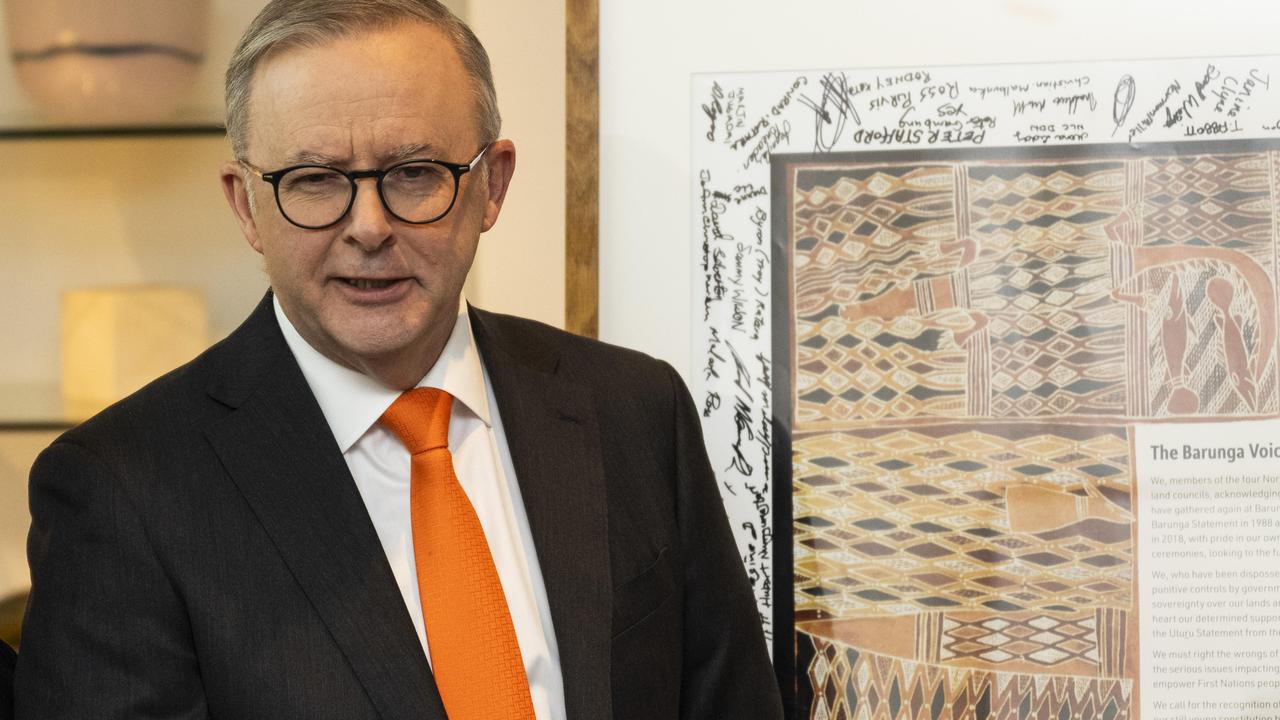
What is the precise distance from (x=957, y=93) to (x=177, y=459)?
0.92m

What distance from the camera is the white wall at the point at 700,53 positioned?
4.28ft

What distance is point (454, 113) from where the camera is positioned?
3.50 feet

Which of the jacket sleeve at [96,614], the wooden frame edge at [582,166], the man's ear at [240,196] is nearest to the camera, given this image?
the jacket sleeve at [96,614]

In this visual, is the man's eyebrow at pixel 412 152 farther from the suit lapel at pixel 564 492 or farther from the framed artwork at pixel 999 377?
the framed artwork at pixel 999 377

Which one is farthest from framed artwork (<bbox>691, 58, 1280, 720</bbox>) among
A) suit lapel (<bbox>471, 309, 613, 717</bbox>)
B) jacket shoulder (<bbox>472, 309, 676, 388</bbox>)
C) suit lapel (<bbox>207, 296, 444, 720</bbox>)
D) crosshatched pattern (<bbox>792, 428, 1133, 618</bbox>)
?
suit lapel (<bbox>207, 296, 444, 720</bbox>)

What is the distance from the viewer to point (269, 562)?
1018 millimetres

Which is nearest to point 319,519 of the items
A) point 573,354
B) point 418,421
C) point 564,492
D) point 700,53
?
point 418,421

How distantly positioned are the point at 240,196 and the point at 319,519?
314mm

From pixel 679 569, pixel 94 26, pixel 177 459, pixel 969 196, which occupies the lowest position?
pixel 679 569

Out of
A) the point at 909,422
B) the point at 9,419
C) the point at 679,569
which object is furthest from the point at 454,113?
the point at 9,419

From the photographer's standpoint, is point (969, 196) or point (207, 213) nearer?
point (969, 196)

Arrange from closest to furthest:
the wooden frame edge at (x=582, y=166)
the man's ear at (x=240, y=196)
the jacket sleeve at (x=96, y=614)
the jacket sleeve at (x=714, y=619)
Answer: the jacket sleeve at (x=96, y=614)
the man's ear at (x=240, y=196)
the jacket sleeve at (x=714, y=619)
the wooden frame edge at (x=582, y=166)

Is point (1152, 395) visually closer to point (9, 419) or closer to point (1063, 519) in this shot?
point (1063, 519)

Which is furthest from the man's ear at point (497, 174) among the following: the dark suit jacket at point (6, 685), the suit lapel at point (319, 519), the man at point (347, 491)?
the dark suit jacket at point (6, 685)
